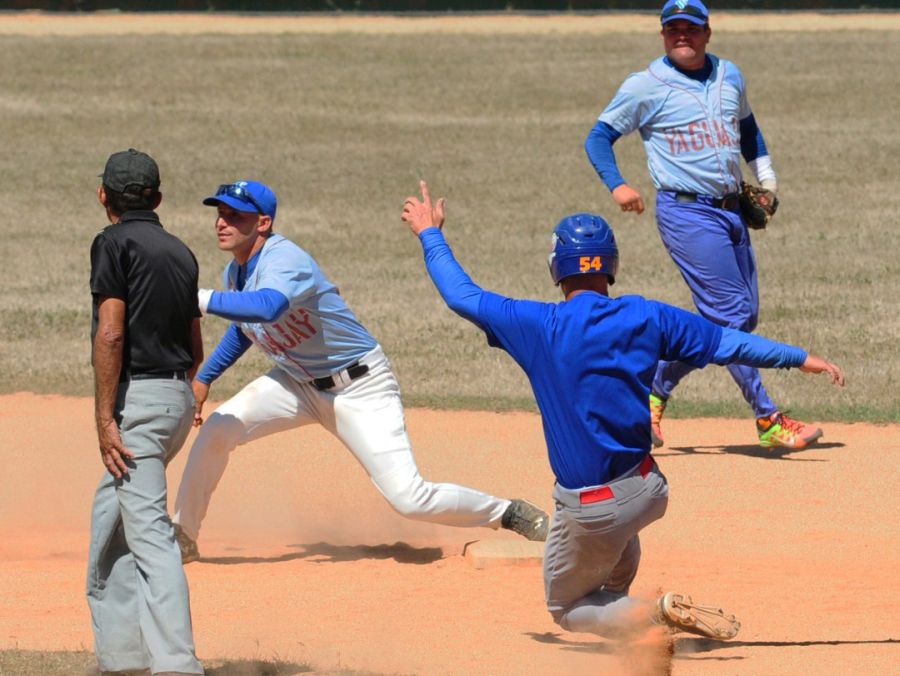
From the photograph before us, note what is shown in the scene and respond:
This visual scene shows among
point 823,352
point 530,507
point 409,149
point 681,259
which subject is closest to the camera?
point 530,507

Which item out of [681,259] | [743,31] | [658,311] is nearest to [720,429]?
[681,259]

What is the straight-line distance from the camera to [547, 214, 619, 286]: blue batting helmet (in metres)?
5.58

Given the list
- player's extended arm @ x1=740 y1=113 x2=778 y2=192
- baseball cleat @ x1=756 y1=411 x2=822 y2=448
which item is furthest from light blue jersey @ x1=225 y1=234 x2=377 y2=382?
player's extended arm @ x1=740 y1=113 x2=778 y2=192

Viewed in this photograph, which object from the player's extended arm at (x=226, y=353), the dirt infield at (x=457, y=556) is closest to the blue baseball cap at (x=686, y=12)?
the dirt infield at (x=457, y=556)

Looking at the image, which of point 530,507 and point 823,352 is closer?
point 530,507

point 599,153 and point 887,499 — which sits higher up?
point 599,153

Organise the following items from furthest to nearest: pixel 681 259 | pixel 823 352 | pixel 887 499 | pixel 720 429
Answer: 1. pixel 823 352
2. pixel 720 429
3. pixel 681 259
4. pixel 887 499

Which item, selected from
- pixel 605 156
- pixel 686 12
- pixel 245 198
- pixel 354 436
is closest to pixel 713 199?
pixel 605 156

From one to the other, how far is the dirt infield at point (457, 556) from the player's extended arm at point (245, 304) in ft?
4.24

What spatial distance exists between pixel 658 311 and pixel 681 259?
384cm

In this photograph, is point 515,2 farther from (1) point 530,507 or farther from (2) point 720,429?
(1) point 530,507

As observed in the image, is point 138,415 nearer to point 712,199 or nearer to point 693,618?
point 693,618

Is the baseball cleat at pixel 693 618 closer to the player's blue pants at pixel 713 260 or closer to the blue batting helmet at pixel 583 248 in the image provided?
the blue batting helmet at pixel 583 248

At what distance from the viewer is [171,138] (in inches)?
954
